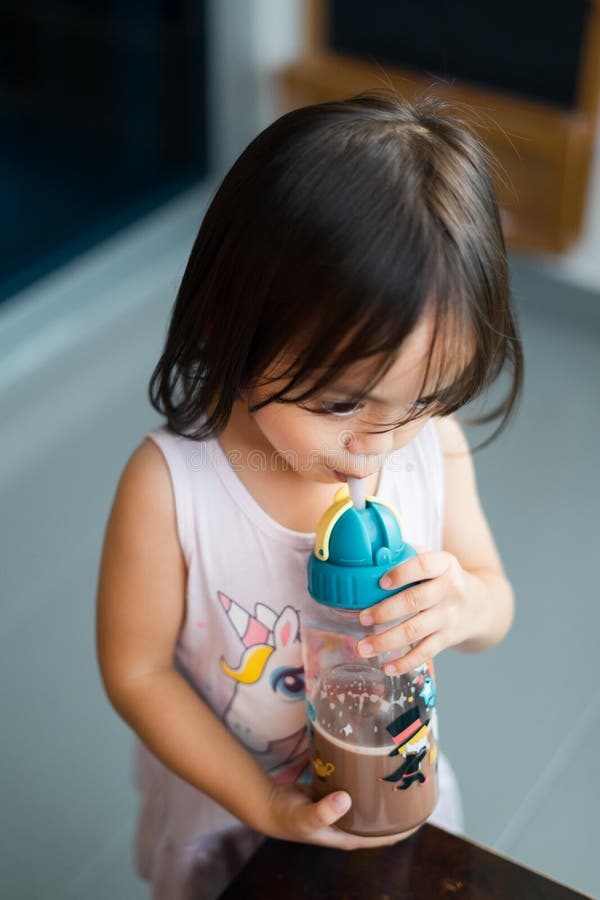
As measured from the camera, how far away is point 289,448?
0.75m

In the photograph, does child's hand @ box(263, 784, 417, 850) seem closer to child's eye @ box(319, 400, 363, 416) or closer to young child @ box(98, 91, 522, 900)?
young child @ box(98, 91, 522, 900)

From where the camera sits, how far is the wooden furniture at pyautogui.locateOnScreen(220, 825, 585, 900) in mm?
749

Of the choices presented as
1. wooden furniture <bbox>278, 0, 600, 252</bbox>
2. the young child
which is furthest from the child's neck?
wooden furniture <bbox>278, 0, 600, 252</bbox>

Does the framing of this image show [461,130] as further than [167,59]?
No

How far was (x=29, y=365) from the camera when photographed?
2113 millimetres

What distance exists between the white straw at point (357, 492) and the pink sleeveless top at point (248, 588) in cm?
14

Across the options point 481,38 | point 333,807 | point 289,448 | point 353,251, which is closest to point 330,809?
point 333,807

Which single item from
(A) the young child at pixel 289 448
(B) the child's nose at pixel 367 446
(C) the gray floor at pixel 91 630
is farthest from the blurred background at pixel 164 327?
(B) the child's nose at pixel 367 446

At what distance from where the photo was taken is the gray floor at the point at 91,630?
4.74 ft

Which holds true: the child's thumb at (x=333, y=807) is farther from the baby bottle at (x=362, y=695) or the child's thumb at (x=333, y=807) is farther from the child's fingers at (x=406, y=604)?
the child's fingers at (x=406, y=604)

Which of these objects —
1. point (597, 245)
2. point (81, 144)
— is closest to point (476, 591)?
point (597, 245)

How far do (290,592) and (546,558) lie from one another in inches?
40.5

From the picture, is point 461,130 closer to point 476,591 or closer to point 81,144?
point 476,591

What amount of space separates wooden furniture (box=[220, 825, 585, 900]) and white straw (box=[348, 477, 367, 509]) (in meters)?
0.25
